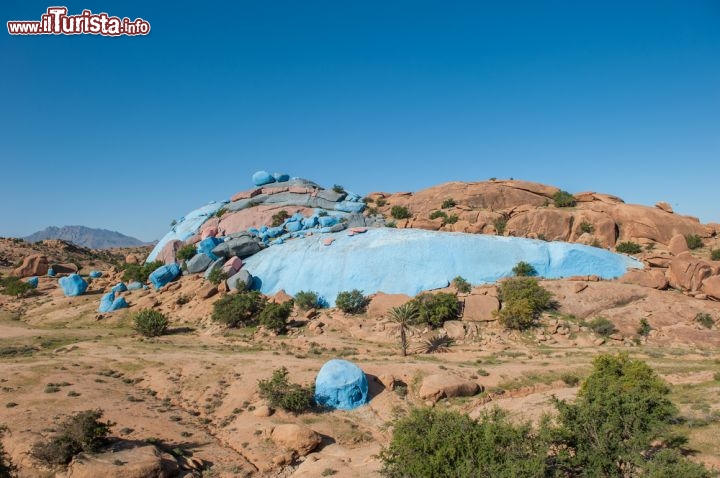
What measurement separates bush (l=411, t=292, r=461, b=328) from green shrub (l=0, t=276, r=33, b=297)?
4822 cm

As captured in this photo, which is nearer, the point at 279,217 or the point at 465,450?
the point at 465,450

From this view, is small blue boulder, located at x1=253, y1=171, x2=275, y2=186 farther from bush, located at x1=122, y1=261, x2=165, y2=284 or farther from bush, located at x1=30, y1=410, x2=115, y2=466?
bush, located at x1=30, y1=410, x2=115, y2=466

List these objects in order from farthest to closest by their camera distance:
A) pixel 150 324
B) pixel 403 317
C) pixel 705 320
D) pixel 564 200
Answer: pixel 564 200 < pixel 150 324 < pixel 705 320 < pixel 403 317

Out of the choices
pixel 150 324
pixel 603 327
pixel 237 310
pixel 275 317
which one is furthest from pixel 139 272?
pixel 603 327

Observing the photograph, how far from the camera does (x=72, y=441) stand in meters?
15.7

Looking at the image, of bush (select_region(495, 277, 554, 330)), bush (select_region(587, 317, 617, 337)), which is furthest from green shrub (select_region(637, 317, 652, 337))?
bush (select_region(495, 277, 554, 330))

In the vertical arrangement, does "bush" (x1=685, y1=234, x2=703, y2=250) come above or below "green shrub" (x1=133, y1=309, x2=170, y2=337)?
above

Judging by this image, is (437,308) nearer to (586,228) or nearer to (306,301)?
(306,301)

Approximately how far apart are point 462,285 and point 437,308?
5580 mm

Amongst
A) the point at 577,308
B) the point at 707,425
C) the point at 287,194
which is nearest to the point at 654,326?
the point at 577,308

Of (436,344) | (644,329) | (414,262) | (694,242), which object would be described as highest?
(694,242)

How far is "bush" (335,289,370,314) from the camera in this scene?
39.0m

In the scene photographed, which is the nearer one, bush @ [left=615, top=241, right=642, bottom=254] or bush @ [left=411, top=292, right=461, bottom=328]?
bush @ [left=411, top=292, right=461, bottom=328]

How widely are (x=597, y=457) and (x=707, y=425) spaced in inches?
299
